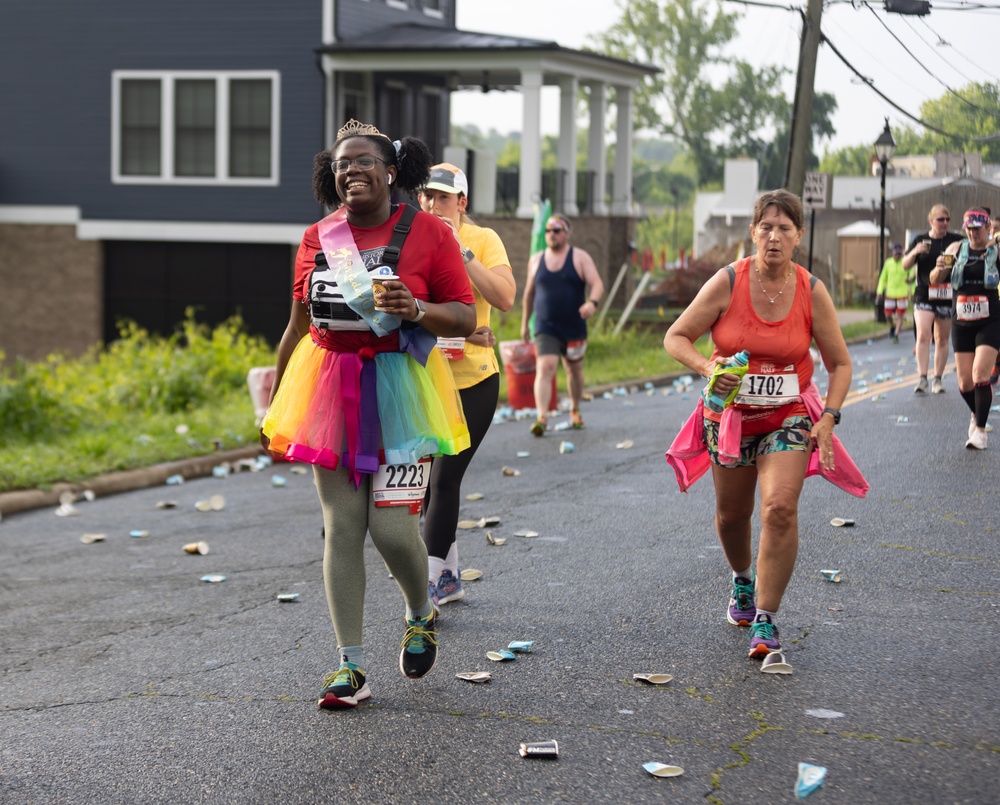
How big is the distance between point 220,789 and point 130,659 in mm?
1954

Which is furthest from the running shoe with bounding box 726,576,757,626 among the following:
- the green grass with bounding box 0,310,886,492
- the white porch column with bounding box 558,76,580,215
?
the white porch column with bounding box 558,76,580,215

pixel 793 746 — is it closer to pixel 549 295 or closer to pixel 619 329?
pixel 549 295

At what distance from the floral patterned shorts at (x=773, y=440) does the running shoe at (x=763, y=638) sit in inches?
25.4

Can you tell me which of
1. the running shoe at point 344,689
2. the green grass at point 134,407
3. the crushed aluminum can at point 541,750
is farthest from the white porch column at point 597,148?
the crushed aluminum can at point 541,750

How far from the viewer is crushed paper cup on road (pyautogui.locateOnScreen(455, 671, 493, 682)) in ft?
18.3

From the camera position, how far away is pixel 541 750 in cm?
469

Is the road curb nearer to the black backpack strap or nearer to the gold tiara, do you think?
the gold tiara

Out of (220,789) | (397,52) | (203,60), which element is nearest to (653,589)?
(220,789)

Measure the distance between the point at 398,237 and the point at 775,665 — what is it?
219 cm

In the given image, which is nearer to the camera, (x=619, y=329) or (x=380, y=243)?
(x=380, y=243)

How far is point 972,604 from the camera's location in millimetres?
6703

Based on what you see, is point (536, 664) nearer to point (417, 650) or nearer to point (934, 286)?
point (417, 650)

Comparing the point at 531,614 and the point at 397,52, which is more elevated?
the point at 397,52

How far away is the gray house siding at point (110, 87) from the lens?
27.1 m
